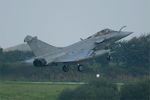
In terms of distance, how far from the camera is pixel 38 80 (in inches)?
3103

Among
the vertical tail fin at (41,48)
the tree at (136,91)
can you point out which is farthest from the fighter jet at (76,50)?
the tree at (136,91)

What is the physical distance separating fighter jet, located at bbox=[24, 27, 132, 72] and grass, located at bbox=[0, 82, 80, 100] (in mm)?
18870

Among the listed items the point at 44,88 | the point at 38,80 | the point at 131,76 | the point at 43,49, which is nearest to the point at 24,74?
the point at 38,80

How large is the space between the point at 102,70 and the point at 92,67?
176 cm

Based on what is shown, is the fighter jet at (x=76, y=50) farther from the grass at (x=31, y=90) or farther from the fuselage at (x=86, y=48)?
the grass at (x=31, y=90)

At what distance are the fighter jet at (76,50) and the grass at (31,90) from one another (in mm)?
18870

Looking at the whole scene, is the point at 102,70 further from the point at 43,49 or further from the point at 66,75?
the point at 43,49

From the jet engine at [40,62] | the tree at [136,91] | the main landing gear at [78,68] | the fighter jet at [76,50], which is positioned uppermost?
the fighter jet at [76,50]

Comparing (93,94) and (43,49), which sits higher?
(43,49)

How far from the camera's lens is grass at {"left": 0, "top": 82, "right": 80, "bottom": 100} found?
65.5m

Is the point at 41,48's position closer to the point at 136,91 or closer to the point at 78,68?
Result: the point at 78,68

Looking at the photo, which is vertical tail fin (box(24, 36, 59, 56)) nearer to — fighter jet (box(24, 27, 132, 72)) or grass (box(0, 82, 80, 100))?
fighter jet (box(24, 27, 132, 72))

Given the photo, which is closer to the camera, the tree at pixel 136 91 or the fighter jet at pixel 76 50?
the fighter jet at pixel 76 50

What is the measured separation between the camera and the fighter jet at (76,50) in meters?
43.2
